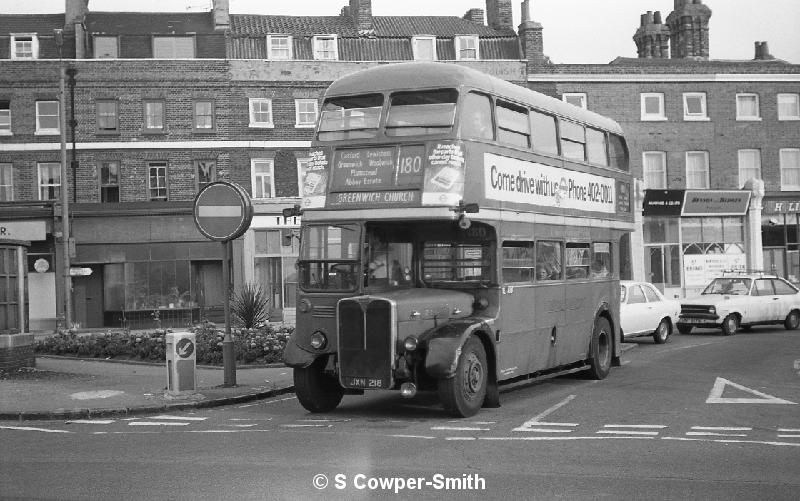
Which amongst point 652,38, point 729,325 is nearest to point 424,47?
point 652,38

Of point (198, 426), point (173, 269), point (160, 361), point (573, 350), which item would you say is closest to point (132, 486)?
point (198, 426)

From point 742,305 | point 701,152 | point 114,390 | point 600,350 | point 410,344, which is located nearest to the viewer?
point 410,344

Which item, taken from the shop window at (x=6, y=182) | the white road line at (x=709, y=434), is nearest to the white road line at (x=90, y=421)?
the white road line at (x=709, y=434)

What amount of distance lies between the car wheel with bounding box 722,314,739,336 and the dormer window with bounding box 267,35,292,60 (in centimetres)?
2196

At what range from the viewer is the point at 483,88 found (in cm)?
1384

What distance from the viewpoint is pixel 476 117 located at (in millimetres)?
13641

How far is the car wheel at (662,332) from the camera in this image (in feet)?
87.1

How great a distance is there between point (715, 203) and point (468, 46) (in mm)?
13041

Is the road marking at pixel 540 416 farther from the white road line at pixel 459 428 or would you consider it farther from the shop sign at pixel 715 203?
the shop sign at pixel 715 203

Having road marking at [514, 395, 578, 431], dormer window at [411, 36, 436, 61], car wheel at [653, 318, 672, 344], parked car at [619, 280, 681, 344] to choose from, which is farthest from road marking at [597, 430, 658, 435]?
dormer window at [411, 36, 436, 61]

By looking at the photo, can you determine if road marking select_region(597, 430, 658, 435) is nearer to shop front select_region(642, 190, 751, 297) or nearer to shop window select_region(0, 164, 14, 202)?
shop window select_region(0, 164, 14, 202)

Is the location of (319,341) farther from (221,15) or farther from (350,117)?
(221,15)

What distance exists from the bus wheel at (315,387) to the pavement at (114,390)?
197cm

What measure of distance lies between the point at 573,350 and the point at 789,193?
32.9m
